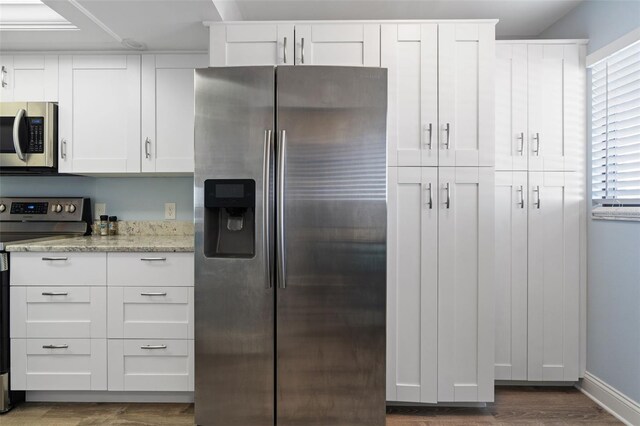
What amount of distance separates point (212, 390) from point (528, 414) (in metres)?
1.70

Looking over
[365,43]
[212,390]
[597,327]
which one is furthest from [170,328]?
[597,327]

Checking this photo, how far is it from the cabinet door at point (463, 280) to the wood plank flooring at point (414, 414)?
138 millimetres

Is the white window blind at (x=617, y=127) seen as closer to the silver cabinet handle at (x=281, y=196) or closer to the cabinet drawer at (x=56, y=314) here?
the silver cabinet handle at (x=281, y=196)

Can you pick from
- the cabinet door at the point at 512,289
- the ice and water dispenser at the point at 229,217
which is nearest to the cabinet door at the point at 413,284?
the cabinet door at the point at 512,289

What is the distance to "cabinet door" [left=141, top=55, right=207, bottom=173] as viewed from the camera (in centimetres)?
268

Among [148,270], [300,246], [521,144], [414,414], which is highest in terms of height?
[521,144]

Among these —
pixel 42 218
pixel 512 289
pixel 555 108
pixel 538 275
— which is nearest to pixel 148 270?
pixel 42 218

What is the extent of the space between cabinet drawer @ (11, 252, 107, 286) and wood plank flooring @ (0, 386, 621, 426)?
0.71 metres

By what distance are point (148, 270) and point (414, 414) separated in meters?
1.68

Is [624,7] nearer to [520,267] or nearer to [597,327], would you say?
[520,267]

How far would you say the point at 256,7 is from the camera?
101 inches

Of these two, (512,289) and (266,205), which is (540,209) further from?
(266,205)

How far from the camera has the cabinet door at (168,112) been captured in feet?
8.80

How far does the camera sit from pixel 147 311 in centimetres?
231
